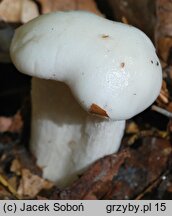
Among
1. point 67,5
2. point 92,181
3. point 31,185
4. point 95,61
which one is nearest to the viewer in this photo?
point 95,61

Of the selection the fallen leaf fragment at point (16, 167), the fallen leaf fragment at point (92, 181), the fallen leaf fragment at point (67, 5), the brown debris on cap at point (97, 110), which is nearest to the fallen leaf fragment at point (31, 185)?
the fallen leaf fragment at point (16, 167)

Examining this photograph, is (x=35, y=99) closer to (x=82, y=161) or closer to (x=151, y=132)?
(x=82, y=161)

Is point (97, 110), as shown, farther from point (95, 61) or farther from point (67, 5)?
point (67, 5)

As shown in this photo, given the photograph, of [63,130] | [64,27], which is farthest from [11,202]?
[64,27]

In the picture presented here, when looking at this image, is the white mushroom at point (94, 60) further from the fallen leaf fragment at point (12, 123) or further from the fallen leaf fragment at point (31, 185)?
the fallen leaf fragment at point (12, 123)

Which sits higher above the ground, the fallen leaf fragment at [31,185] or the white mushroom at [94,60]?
the white mushroom at [94,60]

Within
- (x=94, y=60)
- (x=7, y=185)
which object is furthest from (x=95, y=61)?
(x=7, y=185)

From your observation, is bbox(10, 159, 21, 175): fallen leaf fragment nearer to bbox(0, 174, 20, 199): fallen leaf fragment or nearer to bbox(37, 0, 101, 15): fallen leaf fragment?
bbox(0, 174, 20, 199): fallen leaf fragment
